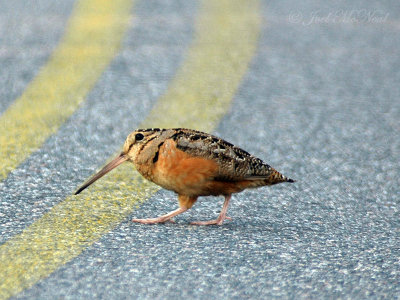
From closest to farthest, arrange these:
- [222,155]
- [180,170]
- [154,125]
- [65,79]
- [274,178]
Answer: [180,170], [222,155], [274,178], [154,125], [65,79]

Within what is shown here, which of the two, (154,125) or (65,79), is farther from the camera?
(65,79)

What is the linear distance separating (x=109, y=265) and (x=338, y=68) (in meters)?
5.04

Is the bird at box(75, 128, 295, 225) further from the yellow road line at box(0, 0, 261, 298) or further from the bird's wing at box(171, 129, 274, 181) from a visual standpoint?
the yellow road line at box(0, 0, 261, 298)

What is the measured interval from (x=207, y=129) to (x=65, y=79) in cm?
161

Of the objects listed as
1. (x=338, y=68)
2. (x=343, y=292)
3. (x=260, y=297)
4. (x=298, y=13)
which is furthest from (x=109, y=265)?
(x=298, y=13)

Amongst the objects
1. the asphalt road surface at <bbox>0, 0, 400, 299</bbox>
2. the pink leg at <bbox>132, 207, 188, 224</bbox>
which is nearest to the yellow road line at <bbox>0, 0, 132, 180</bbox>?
the asphalt road surface at <bbox>0, 0, 400, 299</bbox>

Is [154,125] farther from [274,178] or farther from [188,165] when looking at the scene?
[188,165]

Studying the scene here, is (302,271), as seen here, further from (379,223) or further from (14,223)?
(14,223)

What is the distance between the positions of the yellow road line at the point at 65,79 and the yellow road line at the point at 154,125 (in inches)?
27.7

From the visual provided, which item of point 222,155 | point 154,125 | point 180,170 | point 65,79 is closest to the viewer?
point 180,170

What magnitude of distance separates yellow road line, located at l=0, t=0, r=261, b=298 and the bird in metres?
0.23

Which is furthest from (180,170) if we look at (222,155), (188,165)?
(222,155)

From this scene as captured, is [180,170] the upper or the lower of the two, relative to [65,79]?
lower

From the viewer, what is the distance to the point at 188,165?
4574mm
